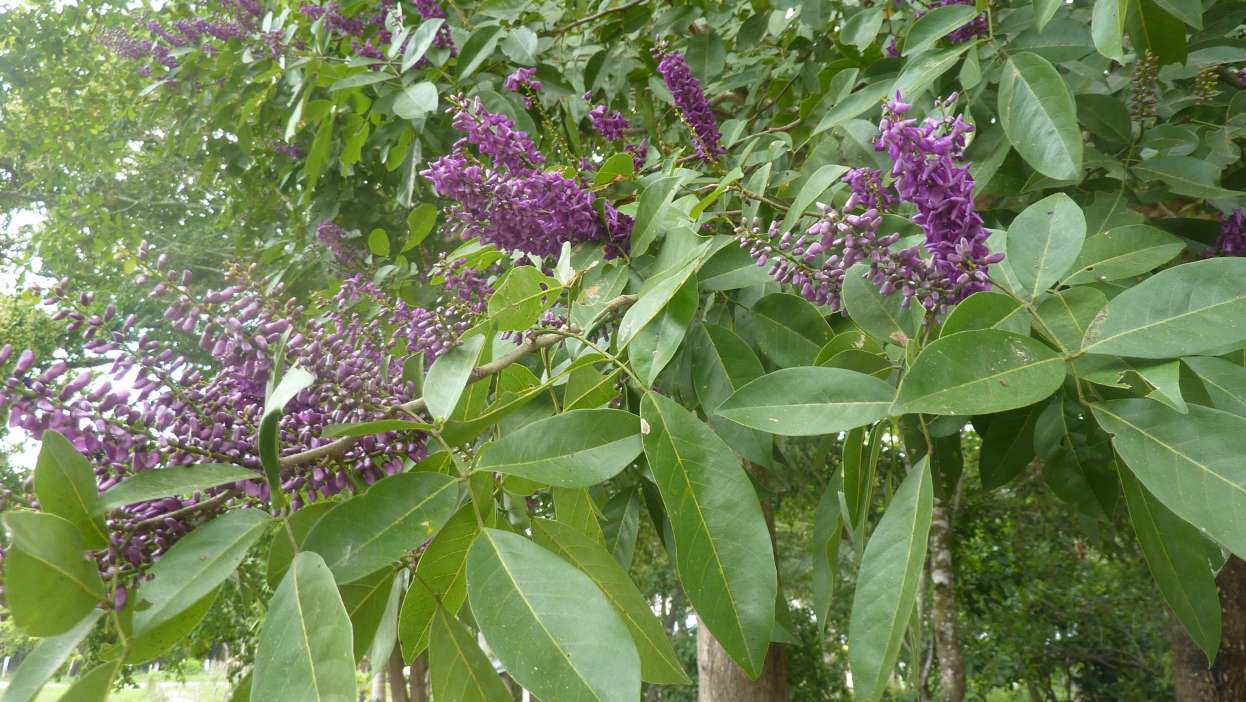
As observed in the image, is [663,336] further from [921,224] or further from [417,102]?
[417,102]

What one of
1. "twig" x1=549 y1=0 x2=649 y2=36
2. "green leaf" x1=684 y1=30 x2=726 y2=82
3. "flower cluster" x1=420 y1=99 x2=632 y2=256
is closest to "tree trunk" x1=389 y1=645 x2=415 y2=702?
"twig" x1=549 y1=0 x2=649 y2=36

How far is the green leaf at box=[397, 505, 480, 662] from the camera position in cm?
82

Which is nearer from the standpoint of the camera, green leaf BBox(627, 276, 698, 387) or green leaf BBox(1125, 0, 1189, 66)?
green leaf BBox(627, 276, 698, 387)

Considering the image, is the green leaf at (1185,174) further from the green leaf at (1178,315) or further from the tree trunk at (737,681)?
the tree trunk at (737,681)

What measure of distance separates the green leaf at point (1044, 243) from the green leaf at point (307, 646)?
0.73 metres

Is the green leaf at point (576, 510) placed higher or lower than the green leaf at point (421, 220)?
lower

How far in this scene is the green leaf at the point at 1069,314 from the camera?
2.74 ft

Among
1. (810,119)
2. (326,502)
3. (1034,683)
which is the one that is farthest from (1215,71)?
(1034,683)

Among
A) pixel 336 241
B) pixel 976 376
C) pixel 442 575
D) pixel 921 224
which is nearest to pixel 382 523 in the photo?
pixel 442 575

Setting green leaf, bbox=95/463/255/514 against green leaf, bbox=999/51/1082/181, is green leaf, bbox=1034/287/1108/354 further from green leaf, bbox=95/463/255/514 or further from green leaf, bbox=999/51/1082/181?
green leaf, bbox=95/463/255/514

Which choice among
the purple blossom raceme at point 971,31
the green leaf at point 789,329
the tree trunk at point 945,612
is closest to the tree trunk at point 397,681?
the tree trunk at point 945,612

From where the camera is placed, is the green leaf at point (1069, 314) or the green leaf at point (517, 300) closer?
the green leaf at point (1069, 314)

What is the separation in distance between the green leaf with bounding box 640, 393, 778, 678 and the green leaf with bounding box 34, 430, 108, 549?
1.65ft

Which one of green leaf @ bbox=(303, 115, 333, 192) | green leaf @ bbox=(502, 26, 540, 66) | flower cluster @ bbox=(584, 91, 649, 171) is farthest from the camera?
green leaf @ bbox=(303, 115, 333, 192)
